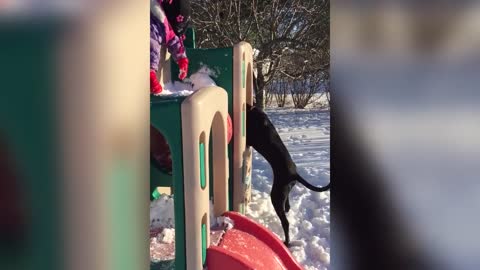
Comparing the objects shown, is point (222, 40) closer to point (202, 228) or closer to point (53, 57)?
point (202, 228)

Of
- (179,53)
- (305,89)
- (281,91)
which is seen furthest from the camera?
(281,91)

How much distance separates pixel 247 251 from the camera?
1691mm

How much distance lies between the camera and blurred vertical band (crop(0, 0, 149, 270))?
388mm

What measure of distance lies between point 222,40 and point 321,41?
51.7 inches

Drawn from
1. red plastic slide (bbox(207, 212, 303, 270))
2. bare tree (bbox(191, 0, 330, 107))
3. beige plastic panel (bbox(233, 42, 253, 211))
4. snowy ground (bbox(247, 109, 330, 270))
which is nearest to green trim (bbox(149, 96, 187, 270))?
red plastic slide (bbox(207, 212, 303, 270))

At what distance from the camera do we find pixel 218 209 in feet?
6.44

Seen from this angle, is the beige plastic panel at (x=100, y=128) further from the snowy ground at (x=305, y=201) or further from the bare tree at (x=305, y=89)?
the bare tree at (x=305, y=89)

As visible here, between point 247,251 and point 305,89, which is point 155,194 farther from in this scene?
point 305,89

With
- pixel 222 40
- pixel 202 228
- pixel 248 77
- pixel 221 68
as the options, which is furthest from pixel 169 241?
pixel 222 40

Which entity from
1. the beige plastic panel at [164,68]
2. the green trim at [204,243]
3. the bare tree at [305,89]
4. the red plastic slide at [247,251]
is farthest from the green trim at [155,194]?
the bare tree at [305,89]

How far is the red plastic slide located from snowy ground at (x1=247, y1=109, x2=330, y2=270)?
418 mm

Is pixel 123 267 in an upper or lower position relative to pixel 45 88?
lower

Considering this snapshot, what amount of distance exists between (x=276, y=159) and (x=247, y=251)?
0.96 metres

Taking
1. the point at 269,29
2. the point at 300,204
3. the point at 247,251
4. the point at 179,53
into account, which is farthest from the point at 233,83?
the point at 269,29
